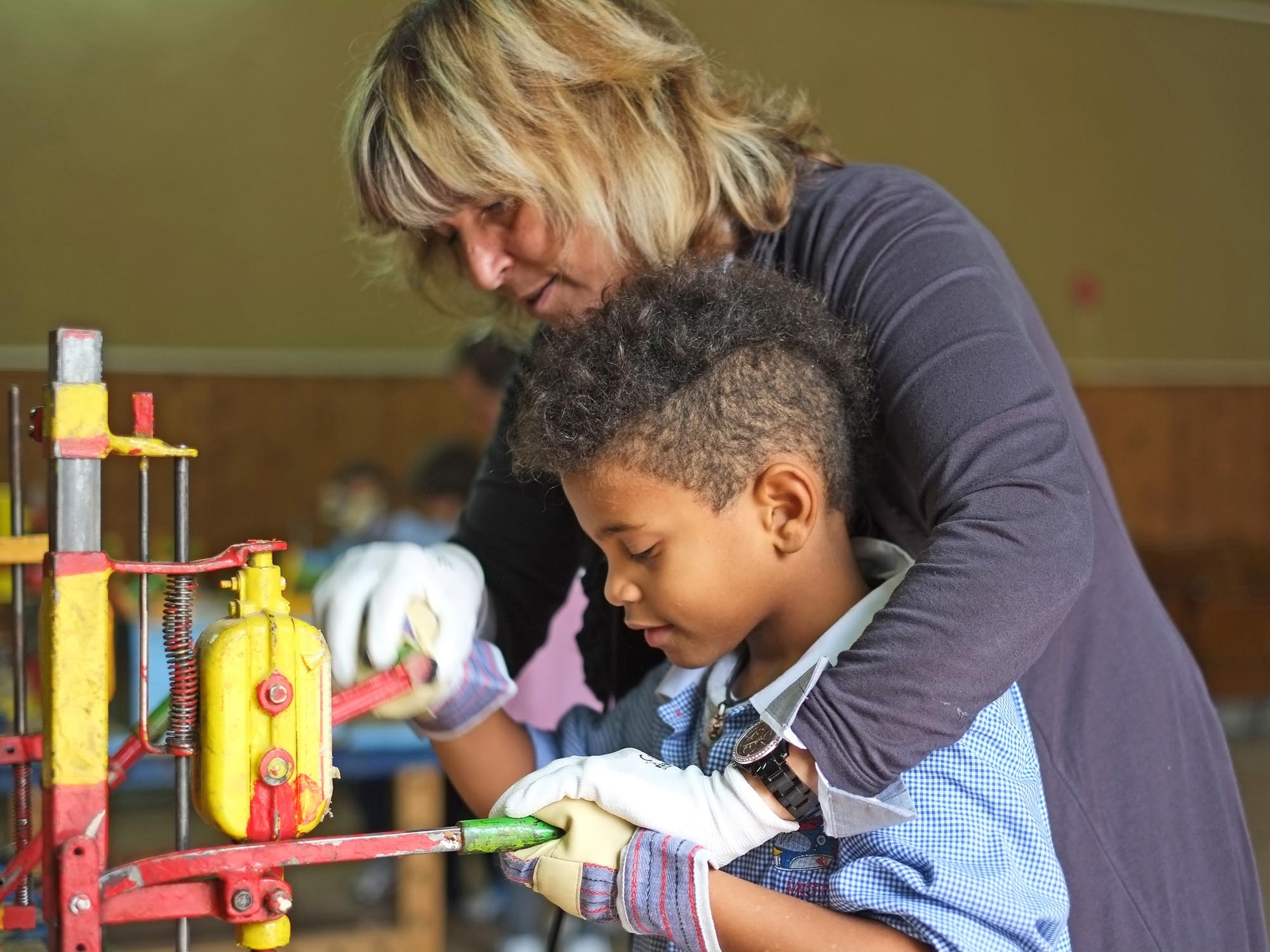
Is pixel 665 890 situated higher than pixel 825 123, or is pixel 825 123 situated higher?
pixel 825 123

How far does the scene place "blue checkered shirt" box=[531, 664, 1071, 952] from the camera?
925 mm

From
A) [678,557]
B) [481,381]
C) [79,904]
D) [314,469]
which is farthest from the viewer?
[314,469]

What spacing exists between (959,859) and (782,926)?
0.13m

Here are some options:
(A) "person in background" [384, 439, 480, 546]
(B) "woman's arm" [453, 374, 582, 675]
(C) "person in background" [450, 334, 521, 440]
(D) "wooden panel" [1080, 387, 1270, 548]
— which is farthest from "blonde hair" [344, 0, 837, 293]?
(D) "wooden panel" [1080, 387, 1270, 548]

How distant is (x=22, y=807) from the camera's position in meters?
1.16

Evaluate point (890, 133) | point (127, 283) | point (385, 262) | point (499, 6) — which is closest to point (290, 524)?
point (127, 283)

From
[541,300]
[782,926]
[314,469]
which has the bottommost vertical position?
[314,469]

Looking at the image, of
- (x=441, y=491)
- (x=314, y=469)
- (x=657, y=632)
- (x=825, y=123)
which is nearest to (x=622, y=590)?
(x=657, y=632)

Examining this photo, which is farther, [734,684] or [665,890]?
[734,684]

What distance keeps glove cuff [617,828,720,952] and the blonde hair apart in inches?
21.4

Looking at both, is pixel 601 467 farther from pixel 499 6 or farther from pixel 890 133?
pixel 890 133

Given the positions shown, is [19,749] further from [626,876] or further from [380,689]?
[626,876]

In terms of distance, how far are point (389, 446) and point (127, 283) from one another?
4.48ft

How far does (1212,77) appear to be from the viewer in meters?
7.50
